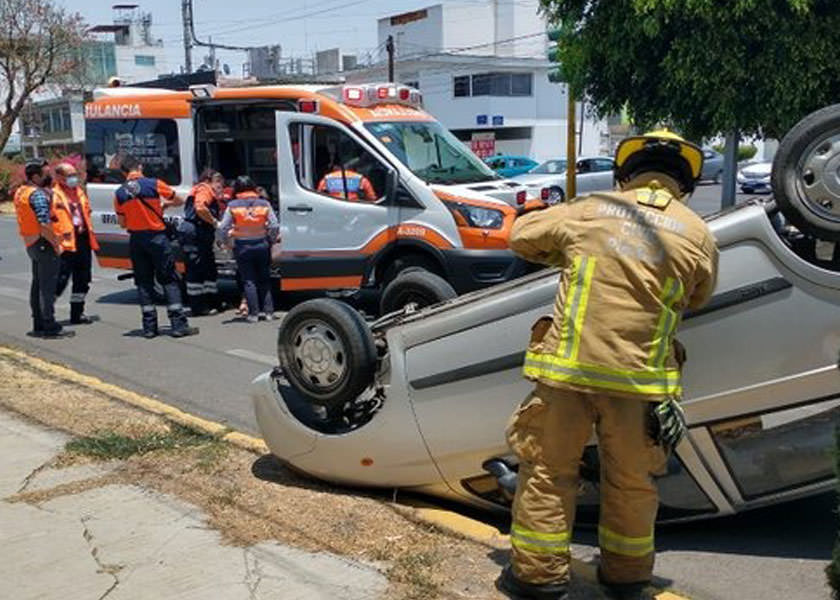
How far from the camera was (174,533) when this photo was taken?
4195mm

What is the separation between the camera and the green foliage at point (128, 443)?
5297 millimetres

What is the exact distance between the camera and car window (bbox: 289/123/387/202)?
30.2 feet

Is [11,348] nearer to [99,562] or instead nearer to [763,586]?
[99,562]

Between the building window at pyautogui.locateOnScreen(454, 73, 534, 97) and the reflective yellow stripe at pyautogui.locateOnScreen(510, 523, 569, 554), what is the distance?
169 ft

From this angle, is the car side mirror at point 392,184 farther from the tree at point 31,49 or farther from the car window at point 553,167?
the tree at point 31,49

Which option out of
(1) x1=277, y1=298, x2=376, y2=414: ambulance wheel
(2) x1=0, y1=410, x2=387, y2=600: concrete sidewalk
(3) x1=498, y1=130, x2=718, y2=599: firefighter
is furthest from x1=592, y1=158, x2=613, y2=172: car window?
(3) x1=498, y1=130, x2=718, y2=599: firefighter

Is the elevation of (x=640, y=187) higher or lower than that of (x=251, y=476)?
higher

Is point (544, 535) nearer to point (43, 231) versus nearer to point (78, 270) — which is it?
point (43, 231)

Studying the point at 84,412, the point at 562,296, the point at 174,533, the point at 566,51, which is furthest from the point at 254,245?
the point at 562,296

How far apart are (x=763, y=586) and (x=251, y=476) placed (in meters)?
2.56

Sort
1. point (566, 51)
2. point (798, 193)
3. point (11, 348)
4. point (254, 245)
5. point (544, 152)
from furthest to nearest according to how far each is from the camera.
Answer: point (544, 152) < point (566, 51) < point (254, 245) < point (11, 348) < point (798, 193)

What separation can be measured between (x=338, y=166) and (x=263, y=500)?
5.37 metres

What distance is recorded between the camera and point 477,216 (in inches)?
344

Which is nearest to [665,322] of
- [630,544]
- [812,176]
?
[630,544]
